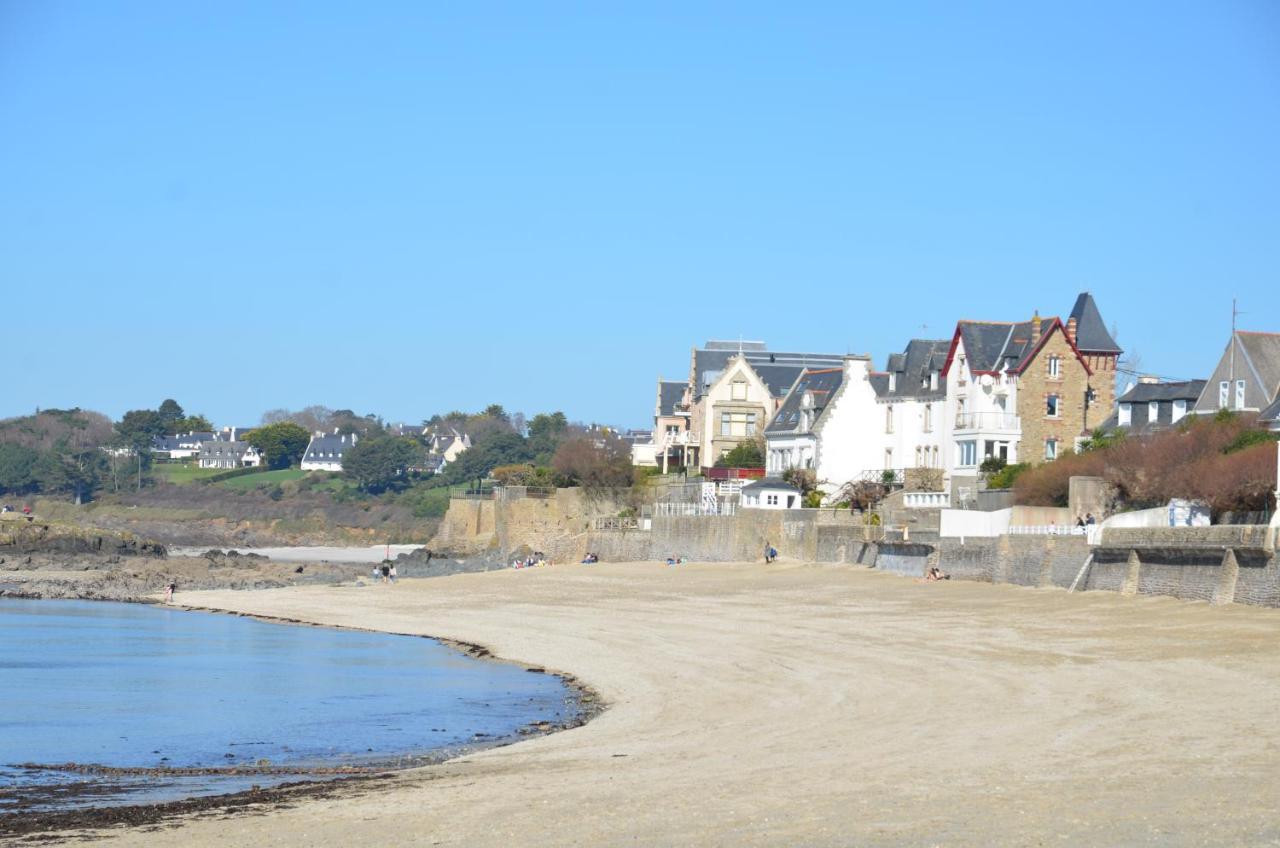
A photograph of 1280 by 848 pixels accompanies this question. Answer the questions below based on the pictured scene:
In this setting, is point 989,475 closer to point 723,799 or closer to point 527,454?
point 723,799

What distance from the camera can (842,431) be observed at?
180 ft

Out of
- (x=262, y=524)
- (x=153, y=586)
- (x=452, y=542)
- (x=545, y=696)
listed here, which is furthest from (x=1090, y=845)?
(x=262, y=524)

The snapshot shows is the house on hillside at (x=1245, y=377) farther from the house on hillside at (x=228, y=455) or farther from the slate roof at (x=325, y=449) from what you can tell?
the house on hillside at (x=228, y=455)

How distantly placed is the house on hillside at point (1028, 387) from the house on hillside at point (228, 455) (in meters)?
117

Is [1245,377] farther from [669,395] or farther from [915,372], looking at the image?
[669,395]

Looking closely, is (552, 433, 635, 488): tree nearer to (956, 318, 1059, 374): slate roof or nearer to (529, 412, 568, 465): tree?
(956, 318, 1059, 374): slate roof

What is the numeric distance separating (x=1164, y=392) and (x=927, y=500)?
7.58 meters

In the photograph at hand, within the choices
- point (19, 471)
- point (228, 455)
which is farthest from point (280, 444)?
point (19, 471)

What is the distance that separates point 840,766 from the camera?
14648 mm

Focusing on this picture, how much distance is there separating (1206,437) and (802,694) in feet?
65.3

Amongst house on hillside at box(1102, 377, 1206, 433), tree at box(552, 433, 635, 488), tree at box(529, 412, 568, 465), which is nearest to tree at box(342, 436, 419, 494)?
tree at box(529, 412, 568, 465)

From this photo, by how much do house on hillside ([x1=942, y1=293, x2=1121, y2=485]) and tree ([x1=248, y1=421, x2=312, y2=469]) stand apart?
115 metres

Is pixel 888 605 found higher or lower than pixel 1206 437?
lower

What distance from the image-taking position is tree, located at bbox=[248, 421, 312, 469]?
155750mm
